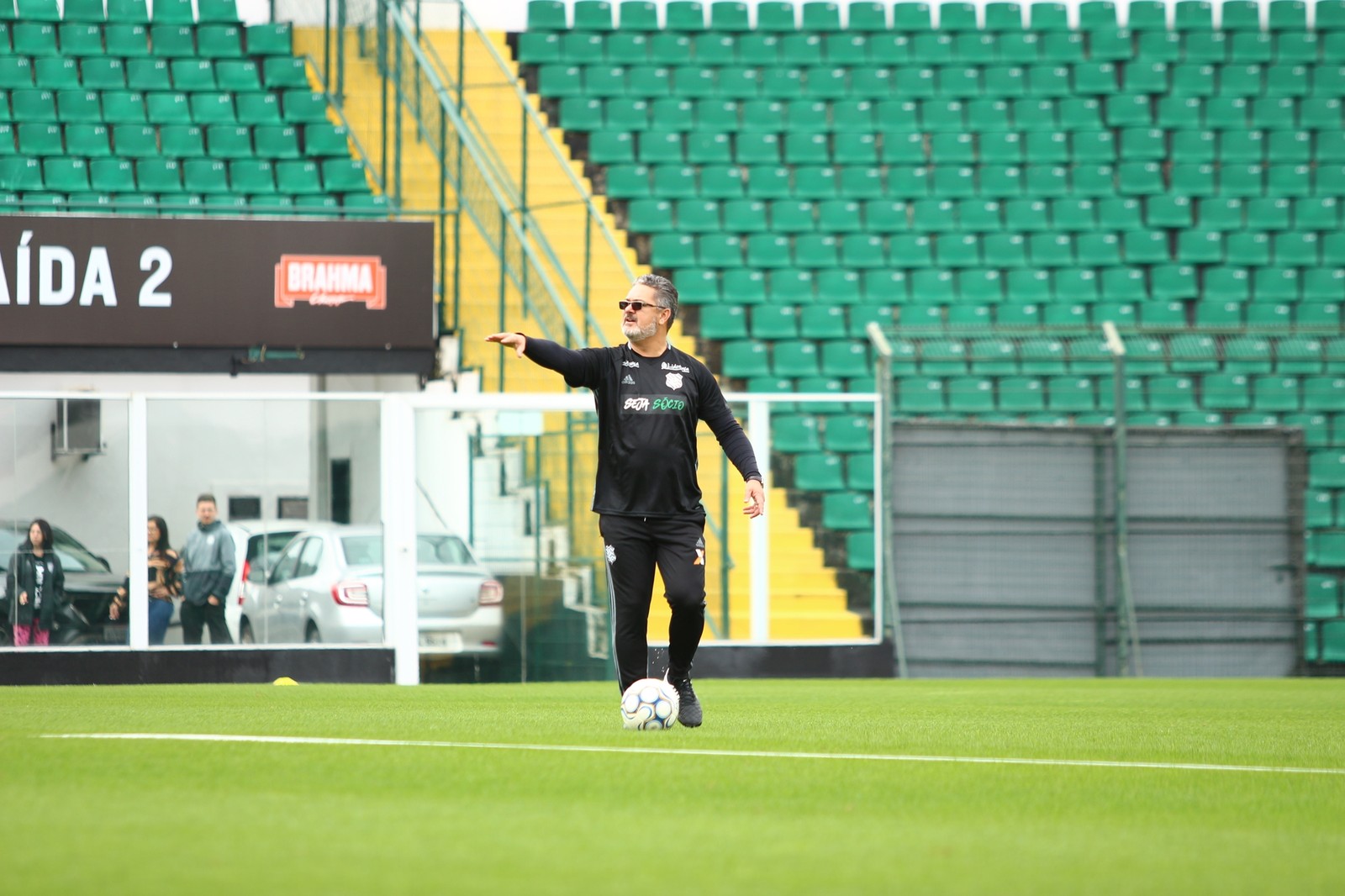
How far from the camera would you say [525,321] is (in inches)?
600

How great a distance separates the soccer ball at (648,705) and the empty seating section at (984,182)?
9.86m

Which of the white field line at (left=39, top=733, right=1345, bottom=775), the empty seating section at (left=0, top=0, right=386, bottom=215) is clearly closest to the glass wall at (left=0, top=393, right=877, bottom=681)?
the empty seating section at (left=0, top=0, right=386, bottom=215)

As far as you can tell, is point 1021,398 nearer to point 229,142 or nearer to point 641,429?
point 229,142

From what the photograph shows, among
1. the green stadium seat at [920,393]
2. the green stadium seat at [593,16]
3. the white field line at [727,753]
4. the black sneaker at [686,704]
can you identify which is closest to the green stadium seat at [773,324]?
the green stadium seat at [920,393]

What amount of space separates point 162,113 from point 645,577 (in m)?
13.2

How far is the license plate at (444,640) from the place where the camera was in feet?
42.9

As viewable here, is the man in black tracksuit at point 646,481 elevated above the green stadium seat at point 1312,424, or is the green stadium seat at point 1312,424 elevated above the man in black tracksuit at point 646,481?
the green stadium seat at point 1312,424

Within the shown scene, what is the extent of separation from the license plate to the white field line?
6721 millimetres

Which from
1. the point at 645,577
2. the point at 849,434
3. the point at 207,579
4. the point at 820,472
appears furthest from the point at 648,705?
the point at 849,434

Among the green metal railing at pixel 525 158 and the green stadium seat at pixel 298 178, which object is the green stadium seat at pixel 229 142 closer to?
the green stadium seat at pixel 298 178

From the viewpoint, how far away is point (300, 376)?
14.6 metres

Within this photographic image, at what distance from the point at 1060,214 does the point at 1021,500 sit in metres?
6.57

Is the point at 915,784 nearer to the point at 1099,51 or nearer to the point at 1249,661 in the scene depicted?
the point at 1249,661

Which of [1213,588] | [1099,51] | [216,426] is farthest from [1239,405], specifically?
[216,426]
